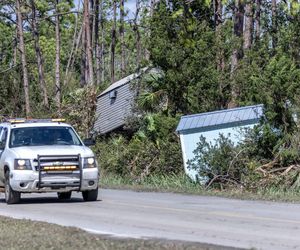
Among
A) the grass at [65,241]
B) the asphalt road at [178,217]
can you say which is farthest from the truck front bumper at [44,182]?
the grass at [65,241]

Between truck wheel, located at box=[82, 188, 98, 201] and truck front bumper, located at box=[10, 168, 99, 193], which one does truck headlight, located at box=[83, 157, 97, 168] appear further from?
truck wheel, located at box=[82, 188, 98, 201]

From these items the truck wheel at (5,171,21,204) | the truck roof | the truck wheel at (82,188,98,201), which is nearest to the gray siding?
the truck roof

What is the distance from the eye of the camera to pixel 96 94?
40812 millimetres

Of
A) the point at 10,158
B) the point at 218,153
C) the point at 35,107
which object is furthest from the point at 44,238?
the point at 35,107

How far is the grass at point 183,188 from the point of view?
23.1 metres

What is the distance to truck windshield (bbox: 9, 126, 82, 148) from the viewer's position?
21.2 m

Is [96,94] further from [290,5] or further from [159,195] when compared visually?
[290,5]

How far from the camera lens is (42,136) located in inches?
842

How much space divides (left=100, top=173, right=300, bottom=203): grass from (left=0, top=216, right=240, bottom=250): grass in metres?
9.17

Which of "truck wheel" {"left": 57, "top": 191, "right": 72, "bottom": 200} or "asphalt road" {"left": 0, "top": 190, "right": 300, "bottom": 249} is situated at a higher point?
"truck wheel" {"left": 57, "top": 191, "right": 72, "bottom": 200}

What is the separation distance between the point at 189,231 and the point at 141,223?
1.66 metres

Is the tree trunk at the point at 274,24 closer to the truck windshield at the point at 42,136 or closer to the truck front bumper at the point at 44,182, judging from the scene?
the truck windshield at the point at 42,136

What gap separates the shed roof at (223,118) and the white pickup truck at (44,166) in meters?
7.90

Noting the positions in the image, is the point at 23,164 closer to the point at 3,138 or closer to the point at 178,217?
the point at 3,138
